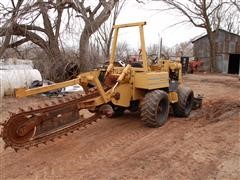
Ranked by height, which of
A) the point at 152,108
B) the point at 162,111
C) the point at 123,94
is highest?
the point at 123,94

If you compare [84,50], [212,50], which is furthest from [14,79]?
[212,50]

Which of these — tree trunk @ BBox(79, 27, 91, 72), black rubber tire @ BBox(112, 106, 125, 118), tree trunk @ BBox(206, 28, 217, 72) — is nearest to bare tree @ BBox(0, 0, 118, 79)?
tree trunk @ BBox(79, 27, 91, 72)

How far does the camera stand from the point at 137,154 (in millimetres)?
5234

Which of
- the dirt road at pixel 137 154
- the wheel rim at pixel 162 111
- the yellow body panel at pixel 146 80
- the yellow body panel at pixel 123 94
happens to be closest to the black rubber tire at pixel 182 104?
the dirt road at pixel 137 154

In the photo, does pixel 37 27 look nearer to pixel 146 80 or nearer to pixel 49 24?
pixel 49 24

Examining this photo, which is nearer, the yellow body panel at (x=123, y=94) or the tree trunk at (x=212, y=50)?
the yellow body panel at (x=123, y=94)

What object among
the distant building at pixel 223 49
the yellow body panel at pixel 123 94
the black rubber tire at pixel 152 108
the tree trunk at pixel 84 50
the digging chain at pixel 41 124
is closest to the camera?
the digging chain at pixel 41 124

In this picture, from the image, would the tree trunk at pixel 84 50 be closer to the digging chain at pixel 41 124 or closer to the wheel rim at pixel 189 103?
the wheel rim at pixel 189 103

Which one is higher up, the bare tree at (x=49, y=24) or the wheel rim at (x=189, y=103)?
the bare tree at (x=49, y=24)

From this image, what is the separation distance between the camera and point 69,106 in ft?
17.5

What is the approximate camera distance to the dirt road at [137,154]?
4527 mm

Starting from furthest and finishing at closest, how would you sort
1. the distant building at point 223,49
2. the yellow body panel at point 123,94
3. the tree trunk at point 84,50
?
the distant building at point 223,49, the tree trunk at point 84,50, the yellow body panel at point 123,94

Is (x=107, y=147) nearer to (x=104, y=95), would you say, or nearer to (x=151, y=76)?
(x=104, y=95)

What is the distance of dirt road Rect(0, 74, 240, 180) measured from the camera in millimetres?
4527
